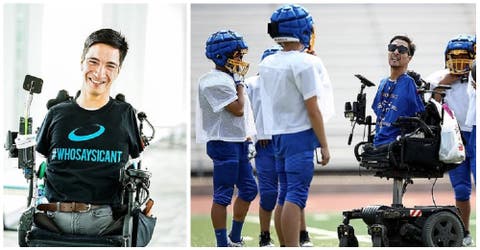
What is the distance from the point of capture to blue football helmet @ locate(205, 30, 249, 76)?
769 centimetres

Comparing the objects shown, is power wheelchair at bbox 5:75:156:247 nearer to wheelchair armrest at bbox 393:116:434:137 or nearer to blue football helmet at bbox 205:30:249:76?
blue football helmet at bbox 205:30:249:76

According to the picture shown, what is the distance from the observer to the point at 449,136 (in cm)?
732

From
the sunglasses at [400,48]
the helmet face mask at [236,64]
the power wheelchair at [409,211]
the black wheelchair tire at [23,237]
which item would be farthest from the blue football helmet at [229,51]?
the black wheelchair tire at [23,237]

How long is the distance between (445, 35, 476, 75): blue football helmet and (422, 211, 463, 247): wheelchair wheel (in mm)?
1277

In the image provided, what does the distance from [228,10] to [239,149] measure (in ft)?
19.4

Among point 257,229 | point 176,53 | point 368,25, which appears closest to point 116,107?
point 257,229

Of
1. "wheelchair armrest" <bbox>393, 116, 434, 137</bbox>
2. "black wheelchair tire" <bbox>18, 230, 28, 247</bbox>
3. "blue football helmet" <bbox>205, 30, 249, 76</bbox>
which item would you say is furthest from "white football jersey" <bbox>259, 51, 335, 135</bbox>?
"black wheelchair tire" <bbox>18, 230, 28, 247</bbox>

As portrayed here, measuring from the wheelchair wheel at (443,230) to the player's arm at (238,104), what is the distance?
4.72 feet

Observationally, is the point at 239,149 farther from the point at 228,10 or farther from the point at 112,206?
the point at 228,10

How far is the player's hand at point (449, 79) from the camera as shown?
8.26 metres

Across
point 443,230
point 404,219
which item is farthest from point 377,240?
point 443,230

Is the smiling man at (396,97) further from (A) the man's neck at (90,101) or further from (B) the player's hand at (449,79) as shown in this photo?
(A) the man's neck at (90,101)

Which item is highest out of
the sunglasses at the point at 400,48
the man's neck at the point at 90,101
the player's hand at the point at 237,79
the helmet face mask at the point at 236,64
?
the sunglasses at the point at 400,48

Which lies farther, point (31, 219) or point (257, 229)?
point (257, 229)
